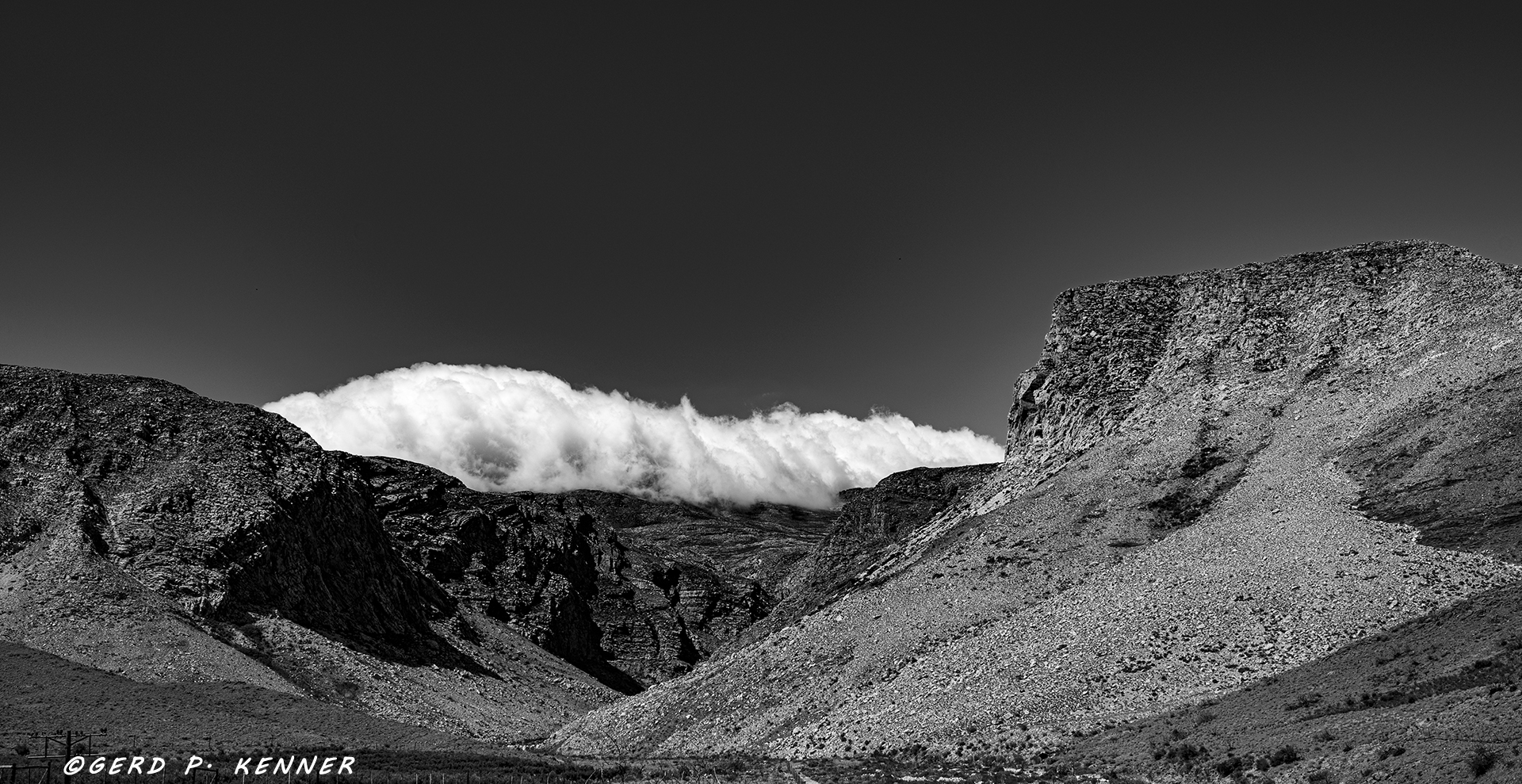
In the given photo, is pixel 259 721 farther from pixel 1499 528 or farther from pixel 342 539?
pixel 1499 528

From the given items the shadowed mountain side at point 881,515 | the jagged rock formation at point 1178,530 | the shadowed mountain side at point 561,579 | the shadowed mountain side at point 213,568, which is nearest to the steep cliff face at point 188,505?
the shadowed mountain side at point 213,568

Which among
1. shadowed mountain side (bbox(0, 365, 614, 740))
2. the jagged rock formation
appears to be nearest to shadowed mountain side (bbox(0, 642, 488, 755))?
shadowed mountain side (bbox(0, 365, 614, 740))

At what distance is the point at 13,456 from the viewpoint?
298 feet

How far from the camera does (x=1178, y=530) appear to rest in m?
61.8

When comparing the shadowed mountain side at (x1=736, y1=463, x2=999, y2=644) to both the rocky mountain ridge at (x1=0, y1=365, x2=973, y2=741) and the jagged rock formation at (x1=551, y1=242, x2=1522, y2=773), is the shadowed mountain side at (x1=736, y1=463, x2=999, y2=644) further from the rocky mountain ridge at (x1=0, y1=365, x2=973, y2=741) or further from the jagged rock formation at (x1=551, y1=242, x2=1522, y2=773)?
the jagged rock formation at (x1=551, y1=242, x2=1522, y2=773)

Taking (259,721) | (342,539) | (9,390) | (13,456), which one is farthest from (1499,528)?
(9,390)

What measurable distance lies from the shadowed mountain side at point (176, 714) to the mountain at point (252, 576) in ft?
9.95

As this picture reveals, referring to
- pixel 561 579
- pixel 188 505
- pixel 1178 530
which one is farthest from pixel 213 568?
pixel 1178 530

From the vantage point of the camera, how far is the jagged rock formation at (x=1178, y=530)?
47.3 m

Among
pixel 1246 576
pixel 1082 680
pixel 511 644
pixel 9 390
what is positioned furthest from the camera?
pixel 511 644

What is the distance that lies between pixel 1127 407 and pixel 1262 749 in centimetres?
5189

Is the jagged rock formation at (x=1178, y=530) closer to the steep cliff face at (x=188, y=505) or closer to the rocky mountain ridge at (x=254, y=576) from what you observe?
the rocky mountain ridge at (x=254, y=576)

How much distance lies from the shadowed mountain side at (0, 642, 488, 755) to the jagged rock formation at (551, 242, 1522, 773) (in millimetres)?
14860

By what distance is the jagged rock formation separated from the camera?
155ft
